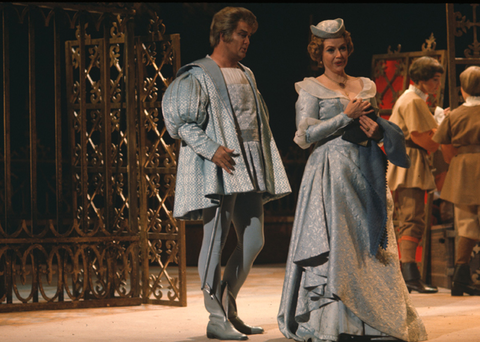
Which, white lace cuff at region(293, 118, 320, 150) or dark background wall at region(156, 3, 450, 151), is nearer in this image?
white lace cuff at region(293, 118, 320, 150)

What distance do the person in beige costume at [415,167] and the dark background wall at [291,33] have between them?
9.30 ft

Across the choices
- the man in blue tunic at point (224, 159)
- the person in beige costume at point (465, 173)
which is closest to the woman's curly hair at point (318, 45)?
the man in blue tunic at point (224, 159)

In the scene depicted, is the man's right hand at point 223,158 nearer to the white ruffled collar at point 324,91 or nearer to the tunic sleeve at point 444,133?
the white ruffled collar at point 324,91

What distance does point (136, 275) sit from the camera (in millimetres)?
5418

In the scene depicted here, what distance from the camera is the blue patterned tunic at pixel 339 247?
3.52 meters

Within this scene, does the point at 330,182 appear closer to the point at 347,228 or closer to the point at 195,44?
the point at 347,228

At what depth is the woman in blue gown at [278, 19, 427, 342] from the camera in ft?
11.6

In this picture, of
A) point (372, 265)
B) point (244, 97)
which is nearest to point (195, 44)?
point (244, 97)

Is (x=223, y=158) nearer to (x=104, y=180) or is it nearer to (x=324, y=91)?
(x=324, y=91)

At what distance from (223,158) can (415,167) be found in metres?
2.52

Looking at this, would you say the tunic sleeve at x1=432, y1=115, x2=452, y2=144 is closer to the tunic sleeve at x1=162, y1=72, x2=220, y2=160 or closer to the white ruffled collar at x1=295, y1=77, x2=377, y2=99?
the white ruffled collar at x1=295, y1=77, x2=377, y2=99

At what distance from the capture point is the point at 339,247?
3.53 meters

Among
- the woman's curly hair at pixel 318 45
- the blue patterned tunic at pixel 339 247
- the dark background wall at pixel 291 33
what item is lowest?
the blue patterned tunic at pixel 339 247

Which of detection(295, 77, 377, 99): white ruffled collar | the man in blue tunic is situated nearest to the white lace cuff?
detection(295, 77, 377, 99): white ruffled collar
